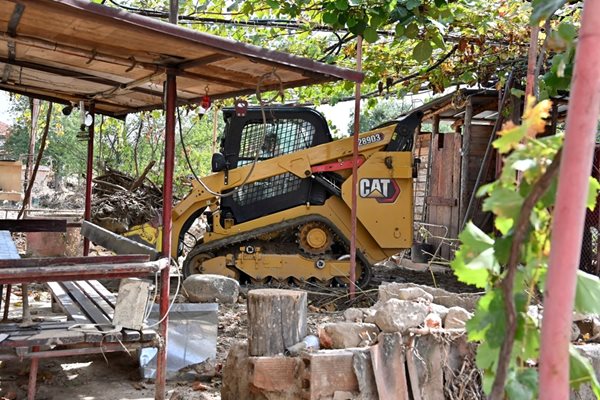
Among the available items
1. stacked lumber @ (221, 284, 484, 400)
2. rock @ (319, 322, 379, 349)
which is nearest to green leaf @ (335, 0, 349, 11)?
stacked lumber @ (221, 284, 484, 400)

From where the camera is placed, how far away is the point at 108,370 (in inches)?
227

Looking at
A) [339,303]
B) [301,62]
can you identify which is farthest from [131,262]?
[339,303]

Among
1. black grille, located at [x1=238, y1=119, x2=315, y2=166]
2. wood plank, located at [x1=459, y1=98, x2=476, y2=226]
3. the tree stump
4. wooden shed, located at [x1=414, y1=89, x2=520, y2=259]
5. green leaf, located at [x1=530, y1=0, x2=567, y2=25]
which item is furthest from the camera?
wood plank, located at [x1=459, y1=98, x2=476, y2=226]

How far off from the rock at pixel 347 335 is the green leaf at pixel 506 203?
10.4ft

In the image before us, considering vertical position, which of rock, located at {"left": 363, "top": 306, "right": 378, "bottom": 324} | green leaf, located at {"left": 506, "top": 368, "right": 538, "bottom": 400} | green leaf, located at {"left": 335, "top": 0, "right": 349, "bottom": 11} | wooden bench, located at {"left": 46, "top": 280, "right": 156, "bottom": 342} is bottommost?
wooden bench, located at {"left": 46, "top": 280, "right": 156, "bottom": 342}

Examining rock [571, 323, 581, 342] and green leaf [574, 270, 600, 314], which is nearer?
green leaf [574, 270, 600, 314]

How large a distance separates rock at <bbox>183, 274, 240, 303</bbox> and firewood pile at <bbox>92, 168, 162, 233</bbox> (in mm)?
4132

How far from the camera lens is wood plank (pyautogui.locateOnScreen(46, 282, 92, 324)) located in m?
5.00

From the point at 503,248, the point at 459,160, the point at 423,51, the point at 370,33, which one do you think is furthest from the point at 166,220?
the point at 459,160

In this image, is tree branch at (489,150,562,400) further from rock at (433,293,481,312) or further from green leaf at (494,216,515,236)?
rock at (433,293,481,312)

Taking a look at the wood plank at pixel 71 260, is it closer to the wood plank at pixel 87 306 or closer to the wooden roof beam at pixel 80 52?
the wood plank at pixel 87 306

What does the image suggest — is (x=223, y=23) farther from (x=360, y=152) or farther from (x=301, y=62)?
(x=301, y=62)

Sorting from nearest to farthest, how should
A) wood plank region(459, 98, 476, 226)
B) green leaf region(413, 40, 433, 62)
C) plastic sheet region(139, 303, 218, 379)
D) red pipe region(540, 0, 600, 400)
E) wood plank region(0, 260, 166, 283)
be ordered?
1. red pipe region(540, 0, 600, 400)
2. wood plank region(0, 260, 166, 283)
3. plastic sheet region(139, 303, 218, 379)
4. green leaf region(413, 40, 433, 62)
5. wood plank region(459, 98, 476, 226)

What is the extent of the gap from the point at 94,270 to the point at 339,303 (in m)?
5.08
